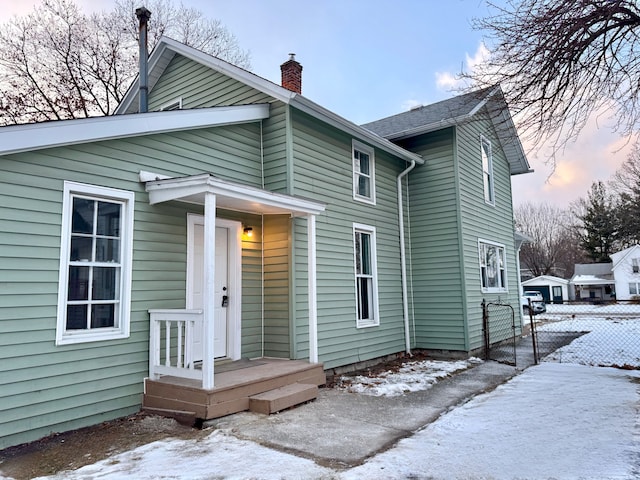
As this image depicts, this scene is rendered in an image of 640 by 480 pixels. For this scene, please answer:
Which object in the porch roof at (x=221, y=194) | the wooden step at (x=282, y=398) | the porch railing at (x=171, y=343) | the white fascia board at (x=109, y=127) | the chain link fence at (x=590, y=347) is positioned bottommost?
the chain link fence at (x=590, y=347)

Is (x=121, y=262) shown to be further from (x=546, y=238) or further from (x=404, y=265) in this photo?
(x=546, y=238)

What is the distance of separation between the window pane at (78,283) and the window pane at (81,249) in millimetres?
113

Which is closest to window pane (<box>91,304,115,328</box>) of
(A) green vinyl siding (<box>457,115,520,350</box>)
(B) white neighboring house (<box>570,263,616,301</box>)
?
(A) green vinyl siding (<box>457,115,520,350</box>)

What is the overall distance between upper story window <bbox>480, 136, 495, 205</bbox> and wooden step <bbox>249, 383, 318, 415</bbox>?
7674 millimetres

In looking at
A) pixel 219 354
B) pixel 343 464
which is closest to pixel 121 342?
pixel 219 354

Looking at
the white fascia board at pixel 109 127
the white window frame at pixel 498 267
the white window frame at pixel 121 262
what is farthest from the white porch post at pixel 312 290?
the white window frame at pixel 498 267

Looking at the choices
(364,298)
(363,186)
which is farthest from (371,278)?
(363,186)

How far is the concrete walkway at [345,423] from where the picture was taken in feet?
13.0

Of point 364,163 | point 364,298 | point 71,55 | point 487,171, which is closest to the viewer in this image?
point 364,298

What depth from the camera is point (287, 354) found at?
6672mm

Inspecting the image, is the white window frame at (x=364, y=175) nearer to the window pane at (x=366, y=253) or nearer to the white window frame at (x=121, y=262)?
the window pane at (x=366, y=253)

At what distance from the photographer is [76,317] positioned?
4801 mm

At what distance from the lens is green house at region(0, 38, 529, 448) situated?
4.49 m

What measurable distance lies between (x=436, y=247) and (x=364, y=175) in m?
2.43
